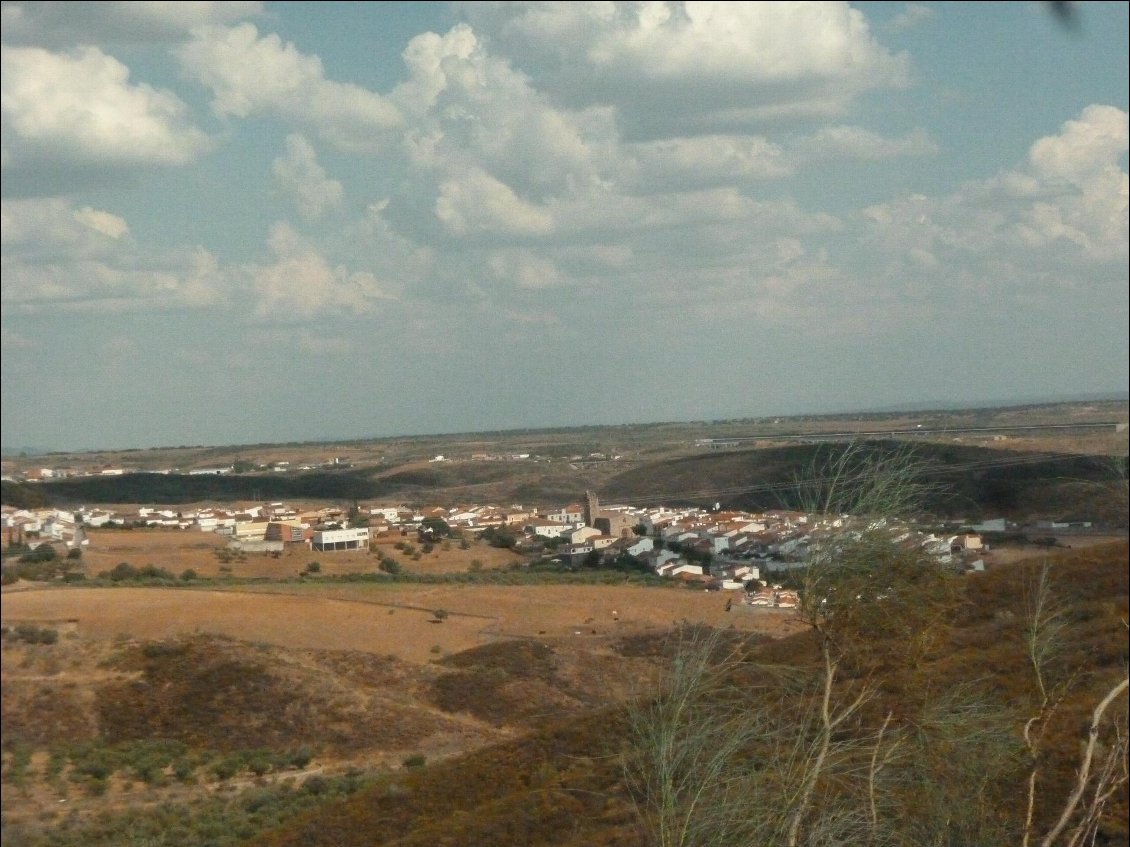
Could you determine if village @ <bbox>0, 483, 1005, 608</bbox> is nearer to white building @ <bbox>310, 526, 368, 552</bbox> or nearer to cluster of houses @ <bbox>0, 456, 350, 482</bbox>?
white building @ <bbox>310, 526, 368, 552</bbox>

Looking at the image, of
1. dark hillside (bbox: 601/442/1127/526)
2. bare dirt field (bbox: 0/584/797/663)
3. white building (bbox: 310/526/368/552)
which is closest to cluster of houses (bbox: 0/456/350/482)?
white building (bbox: 310/526/368/552)

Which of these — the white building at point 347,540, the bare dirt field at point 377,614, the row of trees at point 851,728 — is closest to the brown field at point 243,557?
the white building at point 347,540

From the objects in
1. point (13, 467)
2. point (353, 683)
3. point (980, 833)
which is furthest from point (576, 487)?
point (13, 467)

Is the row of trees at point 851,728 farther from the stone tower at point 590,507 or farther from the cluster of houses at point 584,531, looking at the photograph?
the stone tower at point 590,507

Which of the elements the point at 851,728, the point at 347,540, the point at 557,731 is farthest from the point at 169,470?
the point at 851,728

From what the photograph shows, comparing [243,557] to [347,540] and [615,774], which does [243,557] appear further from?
[615,774]
